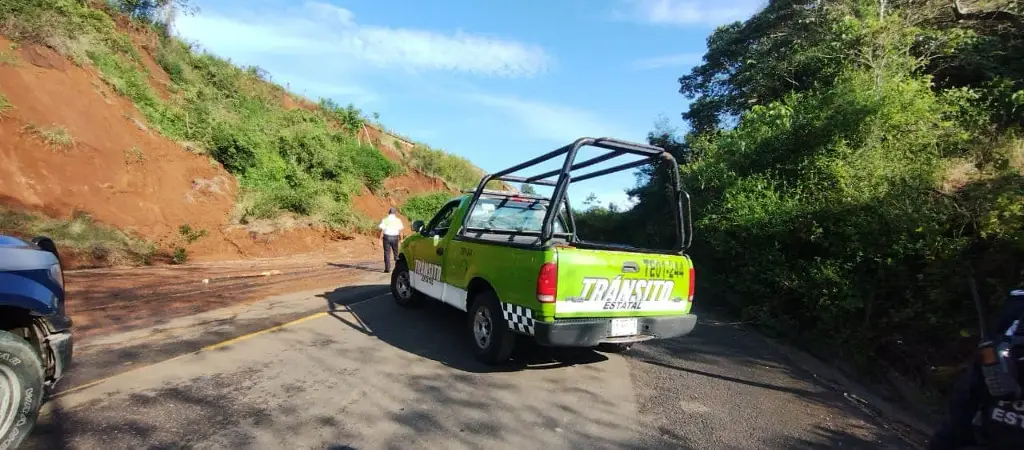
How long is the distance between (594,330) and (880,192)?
13.8ft

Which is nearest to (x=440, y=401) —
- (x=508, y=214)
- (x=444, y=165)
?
(x=508, y=214)

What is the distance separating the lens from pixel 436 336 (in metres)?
6.42

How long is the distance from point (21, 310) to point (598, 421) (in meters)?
4.02

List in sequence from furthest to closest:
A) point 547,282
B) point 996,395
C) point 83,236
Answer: point 83,236 → point 547,282 → point 996,395

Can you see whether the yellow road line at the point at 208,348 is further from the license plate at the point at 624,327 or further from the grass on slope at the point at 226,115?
the grass on slope at the point at 226,115

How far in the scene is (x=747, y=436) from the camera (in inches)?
154

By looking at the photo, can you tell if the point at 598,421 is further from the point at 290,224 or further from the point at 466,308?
the point at 290,224

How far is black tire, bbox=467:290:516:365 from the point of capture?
5.04 metres

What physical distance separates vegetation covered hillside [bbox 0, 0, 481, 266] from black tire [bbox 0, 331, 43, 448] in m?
11.0

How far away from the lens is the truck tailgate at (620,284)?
4633mm

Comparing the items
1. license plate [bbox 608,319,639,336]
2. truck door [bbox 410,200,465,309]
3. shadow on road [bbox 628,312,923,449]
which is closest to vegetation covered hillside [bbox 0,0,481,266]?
truck door [bbox 410,200,465,309]

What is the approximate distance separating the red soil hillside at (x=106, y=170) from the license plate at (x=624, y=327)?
46.7 feet

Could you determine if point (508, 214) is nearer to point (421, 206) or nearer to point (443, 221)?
point (443, 221)

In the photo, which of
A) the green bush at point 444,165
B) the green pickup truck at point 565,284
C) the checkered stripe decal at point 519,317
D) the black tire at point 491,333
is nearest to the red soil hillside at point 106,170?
the green pickup truck at point 565,284
